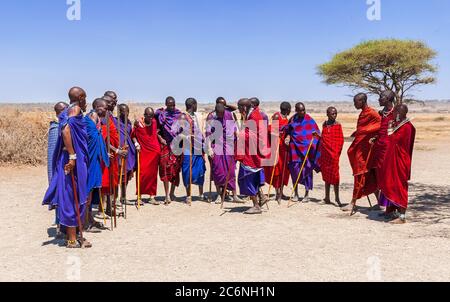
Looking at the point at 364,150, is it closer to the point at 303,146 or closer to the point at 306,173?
the point at 303,146

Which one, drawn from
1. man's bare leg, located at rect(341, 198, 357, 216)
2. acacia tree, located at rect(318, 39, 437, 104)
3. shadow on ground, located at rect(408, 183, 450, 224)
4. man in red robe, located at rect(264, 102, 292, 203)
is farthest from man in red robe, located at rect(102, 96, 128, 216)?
acacia tree, located at rect(318, 39, 437, 104)

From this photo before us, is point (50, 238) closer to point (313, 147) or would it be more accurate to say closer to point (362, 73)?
point (313, 147)

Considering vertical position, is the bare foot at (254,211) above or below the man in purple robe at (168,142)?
below

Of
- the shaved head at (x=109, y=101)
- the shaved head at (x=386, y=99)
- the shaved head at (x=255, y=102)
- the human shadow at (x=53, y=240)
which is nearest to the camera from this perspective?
the human shadow at (x=53, y=240)

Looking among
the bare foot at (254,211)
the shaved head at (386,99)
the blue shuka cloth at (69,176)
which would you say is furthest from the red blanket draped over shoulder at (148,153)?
the shaved head at (386,99)

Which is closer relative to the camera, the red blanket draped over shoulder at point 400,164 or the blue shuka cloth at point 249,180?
the red blanket draped over shoulder at point 400,164

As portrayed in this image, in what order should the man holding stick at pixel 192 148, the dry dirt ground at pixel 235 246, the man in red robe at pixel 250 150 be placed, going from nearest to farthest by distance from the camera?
the dry dirt ground at pixel 235 246, the man in red robe at pixel 250 150, the man holding stick at pixel 192 148

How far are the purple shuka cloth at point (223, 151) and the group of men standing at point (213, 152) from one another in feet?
0.06

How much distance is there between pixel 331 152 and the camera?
9.11 m

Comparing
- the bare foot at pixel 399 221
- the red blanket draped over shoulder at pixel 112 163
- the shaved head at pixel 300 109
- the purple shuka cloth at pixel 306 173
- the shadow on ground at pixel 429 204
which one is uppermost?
the shaved head at pixel 300 109

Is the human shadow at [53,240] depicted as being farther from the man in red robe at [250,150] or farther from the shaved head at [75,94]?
the man in red robe at [250,150]

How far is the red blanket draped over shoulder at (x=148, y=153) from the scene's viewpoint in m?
9.27

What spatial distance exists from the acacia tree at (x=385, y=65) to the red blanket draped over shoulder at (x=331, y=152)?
22.1 meters

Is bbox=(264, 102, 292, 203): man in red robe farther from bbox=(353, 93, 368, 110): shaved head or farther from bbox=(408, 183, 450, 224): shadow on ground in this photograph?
bbox=(408, 183, 450, 224): shadow on ground
